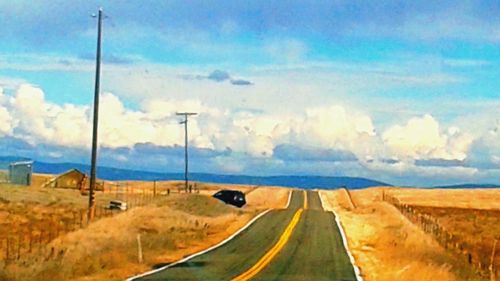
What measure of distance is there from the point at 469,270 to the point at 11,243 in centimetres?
2128

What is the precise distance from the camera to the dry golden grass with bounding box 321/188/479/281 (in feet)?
98.3

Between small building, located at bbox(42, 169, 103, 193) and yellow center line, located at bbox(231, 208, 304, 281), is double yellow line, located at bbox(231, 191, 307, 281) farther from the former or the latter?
small building, located at bbox(42, 169, 103, 193)

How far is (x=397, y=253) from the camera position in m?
41.1

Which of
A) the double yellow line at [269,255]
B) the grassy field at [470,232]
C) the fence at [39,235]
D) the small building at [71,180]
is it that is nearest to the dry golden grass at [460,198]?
the grassy field at [470,232]

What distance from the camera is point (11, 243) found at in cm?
4150

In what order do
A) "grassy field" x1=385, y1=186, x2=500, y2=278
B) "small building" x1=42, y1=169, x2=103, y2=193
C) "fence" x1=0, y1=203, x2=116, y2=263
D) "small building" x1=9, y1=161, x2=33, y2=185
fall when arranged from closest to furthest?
1. "fence" x1=0, y1=203, x2=116, y2=263
2. "grassy field" x1=385, y1=186, x2=500, y2=278
3. "small building" x1=9, y1=161, x2=33, y2=185
4. "small building" x1=42, y1=169, x2=103, y2=193

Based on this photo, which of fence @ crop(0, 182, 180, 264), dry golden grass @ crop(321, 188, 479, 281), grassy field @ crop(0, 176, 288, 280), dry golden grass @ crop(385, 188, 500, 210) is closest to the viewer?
grassy field @ crop(0, 176, 288, 280)

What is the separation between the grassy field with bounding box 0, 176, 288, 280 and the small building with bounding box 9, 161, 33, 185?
77.9 ft

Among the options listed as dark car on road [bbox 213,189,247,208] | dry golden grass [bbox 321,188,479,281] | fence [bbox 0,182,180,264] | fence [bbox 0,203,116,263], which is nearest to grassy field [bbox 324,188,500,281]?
dry golden grass [bbox 321,188,479,281]

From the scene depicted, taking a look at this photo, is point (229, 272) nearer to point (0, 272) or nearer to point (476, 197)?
point (0, 272)

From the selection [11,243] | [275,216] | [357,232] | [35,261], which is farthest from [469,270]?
[275,216]

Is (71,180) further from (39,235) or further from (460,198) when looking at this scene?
(39,235)

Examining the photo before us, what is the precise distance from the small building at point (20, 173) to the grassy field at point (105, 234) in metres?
23.7

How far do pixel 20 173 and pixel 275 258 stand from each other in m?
80.9
